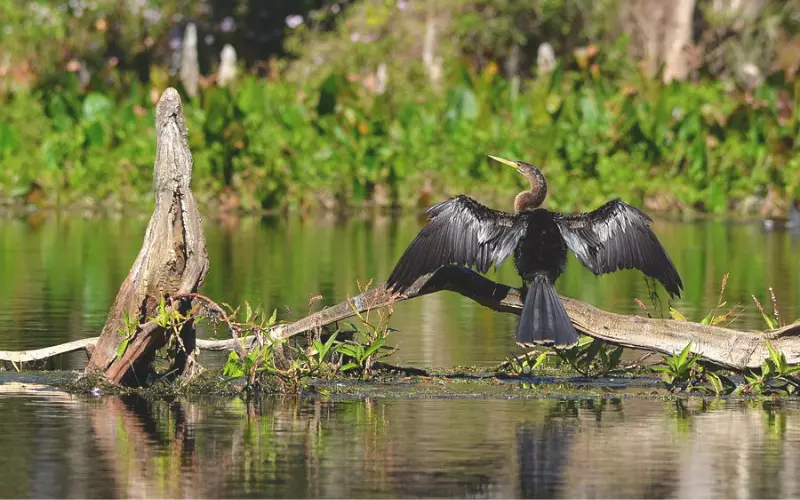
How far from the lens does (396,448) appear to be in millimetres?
7910

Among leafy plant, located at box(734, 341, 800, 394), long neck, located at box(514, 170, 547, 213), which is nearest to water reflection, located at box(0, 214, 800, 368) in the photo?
long neck, located at box(514, 170, 547, 213)

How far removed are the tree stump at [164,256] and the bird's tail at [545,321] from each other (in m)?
1.59

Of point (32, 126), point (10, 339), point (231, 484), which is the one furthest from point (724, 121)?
point (231, 484)

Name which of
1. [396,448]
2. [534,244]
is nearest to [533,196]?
[534,244]

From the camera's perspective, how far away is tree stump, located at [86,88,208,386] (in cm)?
933

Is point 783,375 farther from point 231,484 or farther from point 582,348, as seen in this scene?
point 231,484

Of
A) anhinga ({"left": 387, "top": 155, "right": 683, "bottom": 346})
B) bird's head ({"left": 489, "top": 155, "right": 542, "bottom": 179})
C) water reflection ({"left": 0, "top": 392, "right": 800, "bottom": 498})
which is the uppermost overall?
bird's head ({"left": 489, "top": 155, "right": 542, "bottom": 179})

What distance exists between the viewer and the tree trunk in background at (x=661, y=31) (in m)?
31.8

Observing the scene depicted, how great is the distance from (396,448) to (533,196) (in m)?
2.82

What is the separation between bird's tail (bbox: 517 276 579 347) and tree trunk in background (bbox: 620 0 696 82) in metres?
22.3

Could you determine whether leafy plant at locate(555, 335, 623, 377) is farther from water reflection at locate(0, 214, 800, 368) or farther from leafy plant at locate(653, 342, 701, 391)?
water reflection at locate(0, 214, 800, 368)

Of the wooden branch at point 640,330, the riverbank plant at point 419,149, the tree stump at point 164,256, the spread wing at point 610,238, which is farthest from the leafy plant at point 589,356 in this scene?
the riverbank plant at point 419,149

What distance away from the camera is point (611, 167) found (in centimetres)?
2455

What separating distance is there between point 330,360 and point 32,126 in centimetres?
1719
